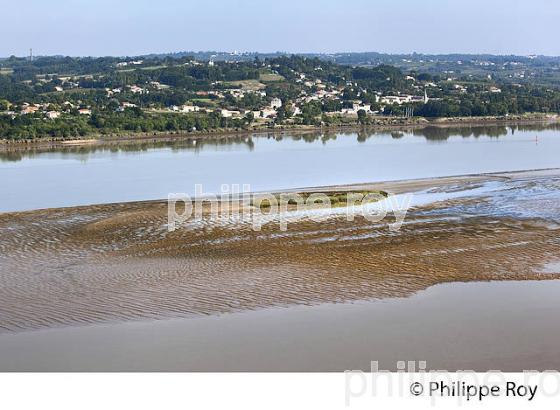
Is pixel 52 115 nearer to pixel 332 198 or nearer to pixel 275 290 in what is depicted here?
pixel 332 198

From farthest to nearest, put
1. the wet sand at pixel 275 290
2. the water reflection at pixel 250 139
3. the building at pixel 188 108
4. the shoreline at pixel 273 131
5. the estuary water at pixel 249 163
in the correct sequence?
the building at pixel 188 108, the shoreline at pixel 273 131, the water reflection at pixel 250 139, the estuary water at pixel 249 163, the wet sand at pixel 275 290

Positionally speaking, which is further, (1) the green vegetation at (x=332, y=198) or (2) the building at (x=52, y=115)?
(2) the building at (x=52, y=115)

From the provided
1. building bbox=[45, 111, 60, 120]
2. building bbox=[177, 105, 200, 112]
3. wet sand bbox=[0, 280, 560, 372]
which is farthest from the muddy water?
building bbox=[177, 105, 200, 112]

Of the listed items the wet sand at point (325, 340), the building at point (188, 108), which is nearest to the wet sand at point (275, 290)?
the wet sand at point (325, 340)

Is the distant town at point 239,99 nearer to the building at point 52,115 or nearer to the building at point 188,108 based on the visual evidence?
the building at point 188,108

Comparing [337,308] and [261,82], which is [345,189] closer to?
[337,308]

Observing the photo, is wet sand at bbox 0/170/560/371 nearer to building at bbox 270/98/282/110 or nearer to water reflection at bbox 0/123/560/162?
water reflection at bbox 0/123/560/162

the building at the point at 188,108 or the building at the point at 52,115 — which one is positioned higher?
the building at the point at 188,108
